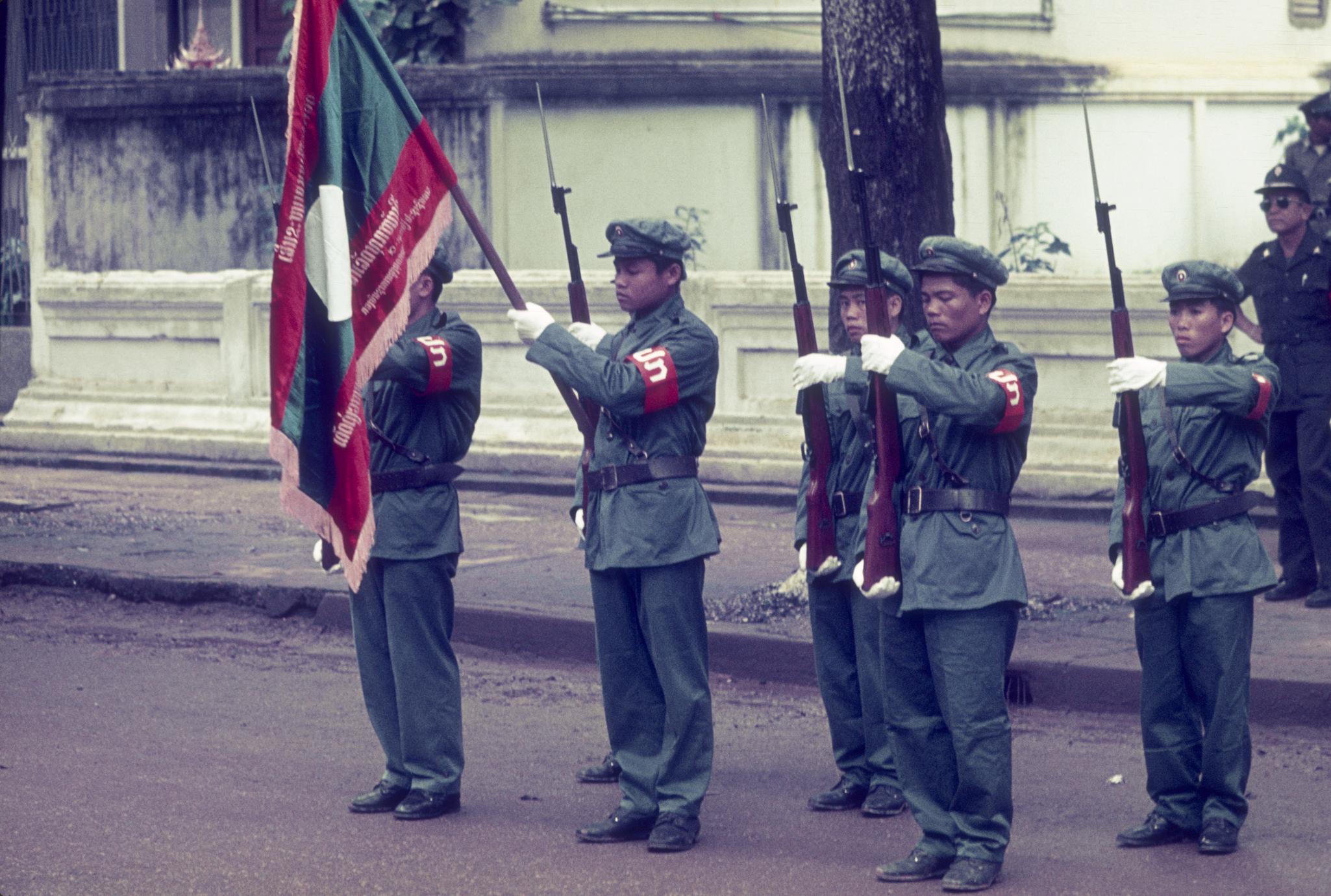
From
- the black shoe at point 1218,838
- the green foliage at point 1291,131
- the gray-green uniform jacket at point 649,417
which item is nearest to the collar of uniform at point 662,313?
the gray-green uniform jacket at point 649,417

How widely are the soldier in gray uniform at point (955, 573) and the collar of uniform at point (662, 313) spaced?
0.83 metres

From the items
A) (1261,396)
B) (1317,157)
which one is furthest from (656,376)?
(1317,157)

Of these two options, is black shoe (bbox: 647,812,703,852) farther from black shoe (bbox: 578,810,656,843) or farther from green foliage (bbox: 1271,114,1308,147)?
green foliage (bbox: 1271,114,1308,147)

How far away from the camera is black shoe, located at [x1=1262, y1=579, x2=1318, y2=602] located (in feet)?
30.7

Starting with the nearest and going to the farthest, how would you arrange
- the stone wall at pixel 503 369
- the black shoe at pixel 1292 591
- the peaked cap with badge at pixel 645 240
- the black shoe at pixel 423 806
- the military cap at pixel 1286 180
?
the peaked cap with badge at pixel 645 240 < the black shoe at pixel 423 806 < the military cap at pixel 1286 180 < the black shoe at pixel 1292 591 < the stone wall at pixel 503 369

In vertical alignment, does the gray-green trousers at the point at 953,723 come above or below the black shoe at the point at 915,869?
above

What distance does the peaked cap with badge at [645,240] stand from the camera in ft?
20.1

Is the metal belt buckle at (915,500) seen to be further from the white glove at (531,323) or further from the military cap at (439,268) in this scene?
the military cap at (439,268)

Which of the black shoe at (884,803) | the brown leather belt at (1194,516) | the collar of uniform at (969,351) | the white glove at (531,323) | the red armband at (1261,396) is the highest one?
the white glove at (531,323)

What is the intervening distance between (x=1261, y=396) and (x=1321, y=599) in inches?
143

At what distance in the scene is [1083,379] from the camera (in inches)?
503

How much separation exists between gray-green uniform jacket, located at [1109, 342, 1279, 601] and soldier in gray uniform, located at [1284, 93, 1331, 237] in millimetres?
3449

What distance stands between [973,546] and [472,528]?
713 centimetres

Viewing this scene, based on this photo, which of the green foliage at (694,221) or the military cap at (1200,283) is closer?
the military cap at (1200,283)
